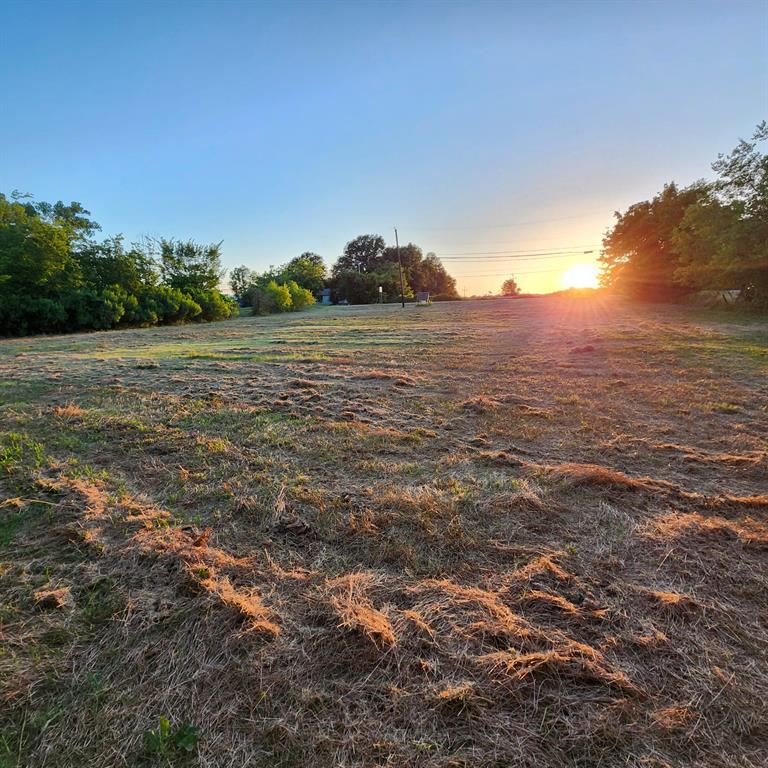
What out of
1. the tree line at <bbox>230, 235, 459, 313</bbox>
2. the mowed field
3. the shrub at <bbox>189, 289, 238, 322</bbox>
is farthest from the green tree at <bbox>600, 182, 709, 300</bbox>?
the shrub at <bbox>189, 289, 238, 322</bbox>

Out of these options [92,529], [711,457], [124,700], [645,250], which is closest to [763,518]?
[711,457]

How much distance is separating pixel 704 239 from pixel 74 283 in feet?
93.4

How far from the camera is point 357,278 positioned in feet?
129

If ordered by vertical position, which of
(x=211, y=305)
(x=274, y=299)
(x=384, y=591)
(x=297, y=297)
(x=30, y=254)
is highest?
(x=30, y=254)

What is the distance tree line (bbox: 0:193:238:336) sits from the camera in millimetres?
15797

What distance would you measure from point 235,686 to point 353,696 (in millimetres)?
427

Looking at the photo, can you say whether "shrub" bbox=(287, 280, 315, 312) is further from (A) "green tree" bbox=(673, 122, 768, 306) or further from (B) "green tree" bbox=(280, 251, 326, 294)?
(A) "green tree" bbox=(673, 122, 768, 306)

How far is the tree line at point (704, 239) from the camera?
1277 cm

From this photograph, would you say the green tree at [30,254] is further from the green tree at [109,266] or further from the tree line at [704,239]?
the tree line at [704,239]

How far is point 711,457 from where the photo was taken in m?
2.94

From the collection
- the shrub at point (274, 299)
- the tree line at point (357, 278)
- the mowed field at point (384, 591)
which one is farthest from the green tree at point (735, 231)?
the shrub at point (274, 299)

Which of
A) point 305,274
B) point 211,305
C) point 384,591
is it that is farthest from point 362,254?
point 384,591

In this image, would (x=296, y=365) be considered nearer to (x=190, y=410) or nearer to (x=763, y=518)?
(x=190, y=410)

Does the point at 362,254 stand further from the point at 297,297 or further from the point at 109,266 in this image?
the point at 109,266
